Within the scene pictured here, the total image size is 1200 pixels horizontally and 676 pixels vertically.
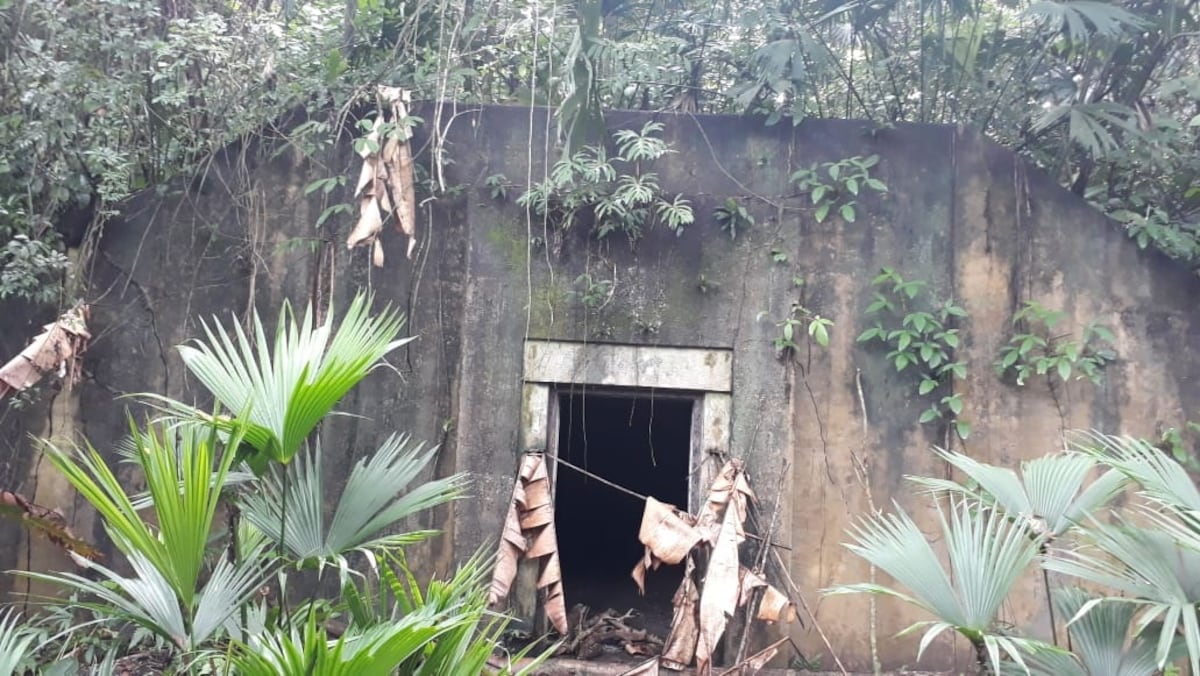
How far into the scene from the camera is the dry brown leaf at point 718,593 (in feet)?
14.1

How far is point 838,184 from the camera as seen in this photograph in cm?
501

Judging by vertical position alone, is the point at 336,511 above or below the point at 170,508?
below

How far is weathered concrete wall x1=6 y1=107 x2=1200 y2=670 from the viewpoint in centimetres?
486

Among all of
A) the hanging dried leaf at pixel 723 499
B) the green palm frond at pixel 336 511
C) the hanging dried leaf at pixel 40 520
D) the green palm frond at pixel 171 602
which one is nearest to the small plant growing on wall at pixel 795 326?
the hanging dried leaf at pixel 723 499

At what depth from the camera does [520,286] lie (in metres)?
5.00

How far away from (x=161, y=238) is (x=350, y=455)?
1672mm

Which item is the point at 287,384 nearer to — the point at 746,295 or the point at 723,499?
the point at 723,499

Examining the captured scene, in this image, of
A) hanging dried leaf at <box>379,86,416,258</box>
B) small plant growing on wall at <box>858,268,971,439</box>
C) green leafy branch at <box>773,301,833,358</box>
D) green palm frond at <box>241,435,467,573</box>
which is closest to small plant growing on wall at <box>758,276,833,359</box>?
green leafy branch at <box>773,301,833,358</box>

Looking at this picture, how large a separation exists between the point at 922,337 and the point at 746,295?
3.19ft

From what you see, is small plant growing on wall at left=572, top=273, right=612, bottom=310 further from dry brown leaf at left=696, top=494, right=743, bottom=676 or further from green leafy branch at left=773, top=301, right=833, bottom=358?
dry brown leaf at left=696, top=494, right=743, bottom=676

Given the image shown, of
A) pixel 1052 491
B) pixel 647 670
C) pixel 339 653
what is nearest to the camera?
pixel 339 653

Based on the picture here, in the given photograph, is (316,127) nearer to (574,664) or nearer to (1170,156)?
(574,664)

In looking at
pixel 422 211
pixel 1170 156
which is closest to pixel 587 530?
pixel 422 211

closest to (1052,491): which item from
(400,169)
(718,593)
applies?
(718,593)
